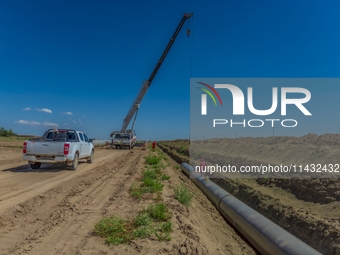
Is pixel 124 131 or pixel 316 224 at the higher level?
pixel 124 131

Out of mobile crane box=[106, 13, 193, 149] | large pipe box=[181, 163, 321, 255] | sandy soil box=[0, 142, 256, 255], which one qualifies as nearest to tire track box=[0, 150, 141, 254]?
sandy soil box=[0, 142, 256, 255]

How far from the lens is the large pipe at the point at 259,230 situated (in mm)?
4727

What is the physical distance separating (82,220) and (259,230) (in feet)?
11.7

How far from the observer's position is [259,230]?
225 inches

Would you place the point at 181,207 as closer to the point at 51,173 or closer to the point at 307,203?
the point at 307,203

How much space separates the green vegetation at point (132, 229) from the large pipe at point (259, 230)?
194 cm

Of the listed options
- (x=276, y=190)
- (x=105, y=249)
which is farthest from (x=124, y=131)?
(x=105, y=249)

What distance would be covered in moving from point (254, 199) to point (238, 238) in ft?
13.5

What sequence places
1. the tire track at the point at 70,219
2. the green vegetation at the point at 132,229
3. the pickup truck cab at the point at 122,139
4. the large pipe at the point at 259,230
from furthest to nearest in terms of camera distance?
the pickup truck cab at the point at 122,139
the large pipe at the point at 259,230
the green vegetation at the point at 132,229
the tire track at the point at 70,219

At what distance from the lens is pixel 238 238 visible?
21.1 feet

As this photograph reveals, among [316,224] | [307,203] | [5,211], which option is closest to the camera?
[5,211]

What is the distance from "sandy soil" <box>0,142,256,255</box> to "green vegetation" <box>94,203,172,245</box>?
0.13 metres

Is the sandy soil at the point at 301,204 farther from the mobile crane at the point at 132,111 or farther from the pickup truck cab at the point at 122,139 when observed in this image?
the pickup truck cab at the point at 122,139

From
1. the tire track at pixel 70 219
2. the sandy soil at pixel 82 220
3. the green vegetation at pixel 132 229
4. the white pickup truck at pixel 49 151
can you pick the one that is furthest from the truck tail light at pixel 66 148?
the green vegetation at pixel 132 229
